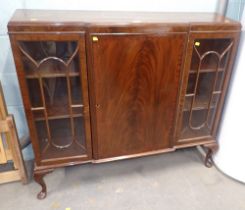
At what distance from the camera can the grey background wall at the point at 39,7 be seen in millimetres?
1342

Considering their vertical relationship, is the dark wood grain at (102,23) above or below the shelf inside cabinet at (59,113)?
above

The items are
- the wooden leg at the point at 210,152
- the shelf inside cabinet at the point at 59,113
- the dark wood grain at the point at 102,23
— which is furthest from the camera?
the wooden leg at the point at 210,152

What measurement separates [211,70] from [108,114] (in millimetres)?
677

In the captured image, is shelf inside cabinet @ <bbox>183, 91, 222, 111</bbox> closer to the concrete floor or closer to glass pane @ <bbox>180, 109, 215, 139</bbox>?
glass pane @ <bbox>180, 109, 215, 139</bbox>

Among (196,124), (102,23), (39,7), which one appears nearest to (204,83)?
(196,124)

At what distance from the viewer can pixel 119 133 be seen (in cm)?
138

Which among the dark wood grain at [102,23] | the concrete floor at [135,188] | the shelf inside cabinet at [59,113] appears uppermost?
the dark wood grain at [102,23]

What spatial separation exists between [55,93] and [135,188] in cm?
83

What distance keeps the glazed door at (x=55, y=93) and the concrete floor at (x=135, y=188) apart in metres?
0.29

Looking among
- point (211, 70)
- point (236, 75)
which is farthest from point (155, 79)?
point (236, 75)

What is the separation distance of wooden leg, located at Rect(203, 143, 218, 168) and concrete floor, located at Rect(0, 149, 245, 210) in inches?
1.9

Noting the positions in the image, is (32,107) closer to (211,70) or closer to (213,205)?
(211,70)

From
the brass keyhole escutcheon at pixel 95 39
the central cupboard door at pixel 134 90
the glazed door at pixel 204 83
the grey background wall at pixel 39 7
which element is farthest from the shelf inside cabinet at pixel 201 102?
the brass keyhole escutcheon at pixel 95 39

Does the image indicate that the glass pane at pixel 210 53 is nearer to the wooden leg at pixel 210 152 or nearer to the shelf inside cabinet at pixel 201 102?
the shelf inside cabinet at pixel 201 102
